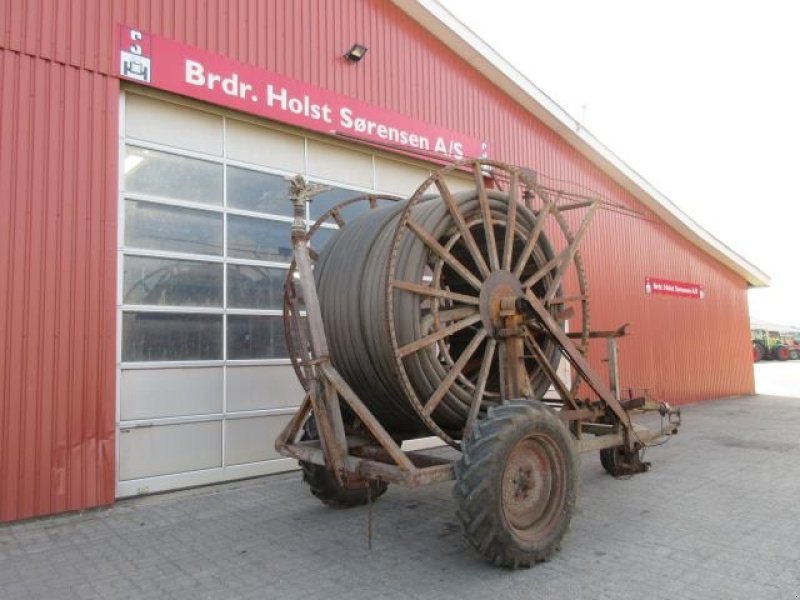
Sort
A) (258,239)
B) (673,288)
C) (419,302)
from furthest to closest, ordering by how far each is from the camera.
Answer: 1. (673,288)
2. (258,239)
3. (419,302)

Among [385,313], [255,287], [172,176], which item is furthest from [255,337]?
[385,313]

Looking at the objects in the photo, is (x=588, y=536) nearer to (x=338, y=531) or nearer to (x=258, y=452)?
(x=338, y=531)

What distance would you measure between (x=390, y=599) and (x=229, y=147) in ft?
19.7

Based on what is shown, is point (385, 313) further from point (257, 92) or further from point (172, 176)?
point (257, 92)

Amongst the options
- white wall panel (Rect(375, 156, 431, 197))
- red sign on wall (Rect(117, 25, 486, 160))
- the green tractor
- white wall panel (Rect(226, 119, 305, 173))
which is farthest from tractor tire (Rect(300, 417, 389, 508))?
the green tractor

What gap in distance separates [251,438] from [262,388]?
646mm

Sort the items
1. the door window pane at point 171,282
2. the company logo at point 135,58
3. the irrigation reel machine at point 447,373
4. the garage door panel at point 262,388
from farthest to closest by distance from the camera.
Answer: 1. the garage door panel at point 262,388
2. the door window pane at point 171,282
3. the company logo at point 135,58
4. the irrigation reel machine at point 447,373

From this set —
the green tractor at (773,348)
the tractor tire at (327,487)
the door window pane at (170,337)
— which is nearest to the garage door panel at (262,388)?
the door window pane at (170,337)

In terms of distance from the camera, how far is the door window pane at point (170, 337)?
6.85 m

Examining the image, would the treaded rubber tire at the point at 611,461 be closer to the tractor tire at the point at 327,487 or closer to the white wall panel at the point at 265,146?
the tractor tire at the point at 327,487

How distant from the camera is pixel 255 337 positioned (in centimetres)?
791

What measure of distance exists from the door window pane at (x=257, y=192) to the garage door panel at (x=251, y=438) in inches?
110

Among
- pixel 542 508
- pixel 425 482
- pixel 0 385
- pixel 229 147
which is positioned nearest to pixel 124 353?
pixel 0 385

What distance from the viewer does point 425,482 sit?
434 cm
